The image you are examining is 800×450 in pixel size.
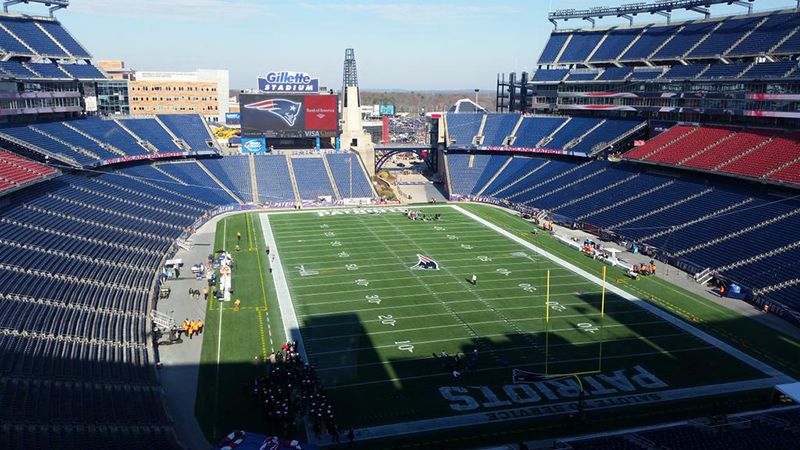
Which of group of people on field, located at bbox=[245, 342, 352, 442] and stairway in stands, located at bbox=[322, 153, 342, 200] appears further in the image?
stairway in stands, located at bbox=[322, 153, 342, 200]

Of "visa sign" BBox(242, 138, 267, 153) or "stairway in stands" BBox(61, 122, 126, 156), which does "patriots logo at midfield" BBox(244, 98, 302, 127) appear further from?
"stairway in stands" BBox(61, 122, 126, 156)

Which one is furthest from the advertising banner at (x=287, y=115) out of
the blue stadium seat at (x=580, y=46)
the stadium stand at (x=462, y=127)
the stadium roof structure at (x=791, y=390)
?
the stadium roof structure at (x=791, y=390)

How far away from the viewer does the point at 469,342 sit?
998 inches

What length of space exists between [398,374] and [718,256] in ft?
74.9

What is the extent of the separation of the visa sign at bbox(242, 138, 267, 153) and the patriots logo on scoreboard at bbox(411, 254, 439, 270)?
3428 centimetres

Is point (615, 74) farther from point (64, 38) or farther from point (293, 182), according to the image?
point (64, 38)

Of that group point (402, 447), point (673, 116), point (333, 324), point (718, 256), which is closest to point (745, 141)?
point (673, 116)

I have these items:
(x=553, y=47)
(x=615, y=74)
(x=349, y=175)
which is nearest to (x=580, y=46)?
(x=553, y=47)

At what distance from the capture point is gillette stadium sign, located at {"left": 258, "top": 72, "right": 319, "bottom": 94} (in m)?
63.7

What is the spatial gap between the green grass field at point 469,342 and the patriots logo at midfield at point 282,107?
91.9 feet

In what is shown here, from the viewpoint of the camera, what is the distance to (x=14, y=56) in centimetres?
5128

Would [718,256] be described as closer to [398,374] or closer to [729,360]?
[729,360]

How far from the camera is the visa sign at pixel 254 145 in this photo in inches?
2552

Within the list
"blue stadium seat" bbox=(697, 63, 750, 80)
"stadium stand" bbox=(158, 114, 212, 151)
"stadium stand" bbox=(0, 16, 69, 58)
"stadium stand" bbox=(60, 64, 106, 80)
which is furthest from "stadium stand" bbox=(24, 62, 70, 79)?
"blue stadium seat" bbox=(697, 63, 750, 80)
